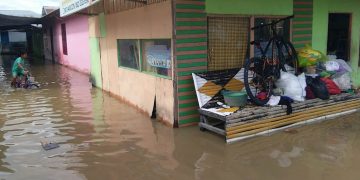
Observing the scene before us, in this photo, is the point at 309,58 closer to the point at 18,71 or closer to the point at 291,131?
the point at 291,131

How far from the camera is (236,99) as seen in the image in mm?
6453

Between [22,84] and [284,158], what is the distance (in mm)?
10459

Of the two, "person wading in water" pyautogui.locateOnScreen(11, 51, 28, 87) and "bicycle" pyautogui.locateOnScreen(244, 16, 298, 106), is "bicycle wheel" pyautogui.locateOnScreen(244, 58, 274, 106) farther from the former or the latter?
"person wading in water" pyautogui.locateOnScreen(11, 51, 28, 87)

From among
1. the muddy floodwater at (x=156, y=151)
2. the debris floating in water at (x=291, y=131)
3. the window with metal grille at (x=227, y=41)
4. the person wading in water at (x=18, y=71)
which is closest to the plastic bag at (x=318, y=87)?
the muddy floodwater at (x=156, y=151)

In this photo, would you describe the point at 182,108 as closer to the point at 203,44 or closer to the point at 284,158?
the point at 203,44

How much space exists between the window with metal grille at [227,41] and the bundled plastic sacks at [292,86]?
100 cm

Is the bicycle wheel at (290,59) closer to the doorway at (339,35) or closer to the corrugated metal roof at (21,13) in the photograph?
the doorway at (339,35)

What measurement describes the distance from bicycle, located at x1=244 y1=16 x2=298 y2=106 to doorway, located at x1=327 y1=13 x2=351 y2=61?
7.99 feet

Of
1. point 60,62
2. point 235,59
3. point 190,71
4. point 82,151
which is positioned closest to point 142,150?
point 82,151

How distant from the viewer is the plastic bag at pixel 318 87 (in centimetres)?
719

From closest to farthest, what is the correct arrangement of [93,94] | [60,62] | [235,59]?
1. [235,59]
2. [93,94]
3. [60,62]

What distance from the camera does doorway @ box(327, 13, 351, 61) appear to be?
9.23 m

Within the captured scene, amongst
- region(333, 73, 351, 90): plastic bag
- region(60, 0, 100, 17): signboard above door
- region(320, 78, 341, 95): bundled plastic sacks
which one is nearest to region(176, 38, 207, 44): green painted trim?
region(60, 0, 100, 17): signboard above door

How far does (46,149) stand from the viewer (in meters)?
5.86
